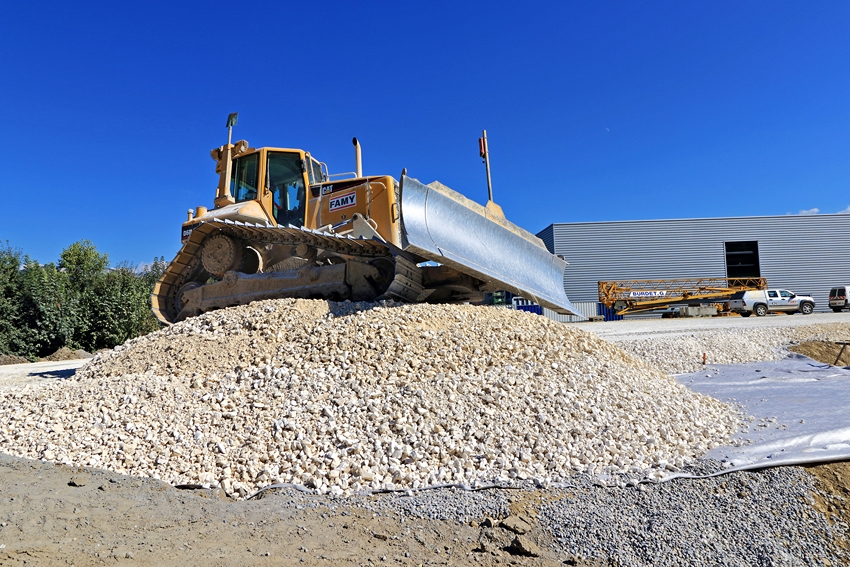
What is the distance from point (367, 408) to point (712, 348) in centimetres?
804

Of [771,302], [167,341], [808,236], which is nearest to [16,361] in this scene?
[167,341]

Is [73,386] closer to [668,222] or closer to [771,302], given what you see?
[771,302]

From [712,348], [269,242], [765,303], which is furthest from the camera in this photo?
[765,303]

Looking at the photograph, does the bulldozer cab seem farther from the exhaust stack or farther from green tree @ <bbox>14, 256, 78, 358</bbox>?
green tree @ <bbox>14, 256, 78, 358</bbox>

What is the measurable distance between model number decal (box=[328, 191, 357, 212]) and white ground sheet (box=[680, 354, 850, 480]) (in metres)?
4.80

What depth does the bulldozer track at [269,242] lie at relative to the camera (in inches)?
257

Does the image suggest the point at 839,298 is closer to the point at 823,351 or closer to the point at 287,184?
the point at 823,351

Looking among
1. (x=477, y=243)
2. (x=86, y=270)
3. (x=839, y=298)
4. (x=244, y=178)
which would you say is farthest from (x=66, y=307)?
(x=839, y=298)

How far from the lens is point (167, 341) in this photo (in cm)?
569

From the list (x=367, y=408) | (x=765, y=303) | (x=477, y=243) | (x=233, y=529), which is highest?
(x=477, y=243)

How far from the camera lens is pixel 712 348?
9883mm

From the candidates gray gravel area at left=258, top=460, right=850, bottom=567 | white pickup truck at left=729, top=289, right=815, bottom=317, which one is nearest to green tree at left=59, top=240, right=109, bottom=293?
gray gravel area at left=258, top=460, right=850, bottom=567

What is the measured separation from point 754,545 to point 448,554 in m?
1.43

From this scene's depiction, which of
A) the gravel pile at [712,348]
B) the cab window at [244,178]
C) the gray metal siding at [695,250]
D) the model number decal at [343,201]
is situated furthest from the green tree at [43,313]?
the gray metal siding at [695,250]
